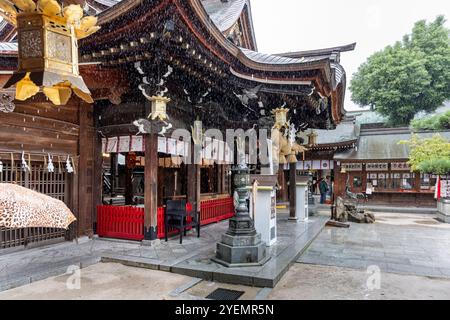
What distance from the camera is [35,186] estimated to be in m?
7.21

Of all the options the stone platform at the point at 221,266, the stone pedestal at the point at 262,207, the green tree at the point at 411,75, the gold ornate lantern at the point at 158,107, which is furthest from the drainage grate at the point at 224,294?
the green tree at the point at 411,75

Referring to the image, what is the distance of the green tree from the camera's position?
28.8 m

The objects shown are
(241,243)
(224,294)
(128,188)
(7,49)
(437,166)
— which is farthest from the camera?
(437,166)

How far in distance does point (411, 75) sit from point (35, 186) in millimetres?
31437

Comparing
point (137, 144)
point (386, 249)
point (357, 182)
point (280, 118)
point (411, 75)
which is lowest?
point (386, 249)

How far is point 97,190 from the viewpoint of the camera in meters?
8.60

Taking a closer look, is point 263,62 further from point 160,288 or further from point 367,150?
point 367,150

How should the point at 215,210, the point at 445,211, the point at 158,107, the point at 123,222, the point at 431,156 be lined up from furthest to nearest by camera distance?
the point at 431,156, the point at 445,211, the point at 215,210, the point at 123,222, the point at 158,107

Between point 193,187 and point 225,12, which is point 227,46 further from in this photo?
point 225,12

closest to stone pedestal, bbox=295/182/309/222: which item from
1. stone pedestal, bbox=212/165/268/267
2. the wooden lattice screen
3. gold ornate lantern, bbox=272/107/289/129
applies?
gold ornate lantern, bbox=272/107/289/129

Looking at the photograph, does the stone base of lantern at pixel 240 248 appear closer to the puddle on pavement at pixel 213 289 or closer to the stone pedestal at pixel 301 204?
the puddle on pavement at pixel 213 289

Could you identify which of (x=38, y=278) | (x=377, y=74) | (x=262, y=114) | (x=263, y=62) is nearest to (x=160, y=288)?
(x=38, y=278)

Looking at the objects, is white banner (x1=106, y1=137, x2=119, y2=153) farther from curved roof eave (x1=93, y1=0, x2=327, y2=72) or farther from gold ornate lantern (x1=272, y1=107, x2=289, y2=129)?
gold ornate lantern (x1=272, y1=107, x2=289, y2=129)

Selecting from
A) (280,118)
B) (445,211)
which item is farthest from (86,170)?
(445,211)
